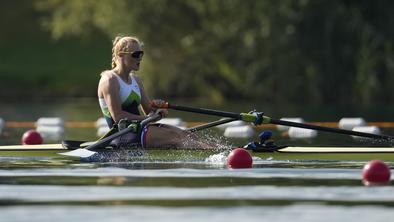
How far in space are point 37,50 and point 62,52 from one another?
5.38ft

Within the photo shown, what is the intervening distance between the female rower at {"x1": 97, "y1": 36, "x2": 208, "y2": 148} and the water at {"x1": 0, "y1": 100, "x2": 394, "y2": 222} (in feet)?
1.07

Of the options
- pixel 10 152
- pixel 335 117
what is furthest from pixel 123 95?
pixel 335 117

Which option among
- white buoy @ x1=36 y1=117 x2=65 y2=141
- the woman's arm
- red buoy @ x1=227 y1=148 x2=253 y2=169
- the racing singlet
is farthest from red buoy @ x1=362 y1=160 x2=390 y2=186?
white buoy @ x1=36 y1=117 x2=65 y2=141

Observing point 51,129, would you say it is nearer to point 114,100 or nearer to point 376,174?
point 114,100

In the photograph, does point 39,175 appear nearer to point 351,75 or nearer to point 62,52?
point 351,75

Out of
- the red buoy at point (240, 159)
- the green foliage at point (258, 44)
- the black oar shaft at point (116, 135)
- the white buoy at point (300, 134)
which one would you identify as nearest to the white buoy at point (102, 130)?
the white buoy at point (300, 134)

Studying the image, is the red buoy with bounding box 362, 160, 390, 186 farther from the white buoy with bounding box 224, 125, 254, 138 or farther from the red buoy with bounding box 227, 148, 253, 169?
the white buoy with bounding box 224, 125, 254, 138

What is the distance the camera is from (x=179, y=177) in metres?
13.3

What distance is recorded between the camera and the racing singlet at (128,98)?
52.2ft

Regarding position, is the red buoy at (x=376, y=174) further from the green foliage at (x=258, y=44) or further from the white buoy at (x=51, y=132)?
the green foliage at (x=258, y=44)

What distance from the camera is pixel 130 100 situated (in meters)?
16.0

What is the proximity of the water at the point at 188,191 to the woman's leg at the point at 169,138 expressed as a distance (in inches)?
8.7

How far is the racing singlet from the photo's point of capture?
1592 centimetres

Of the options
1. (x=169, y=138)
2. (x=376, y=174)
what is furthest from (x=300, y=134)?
(x=376, y=174)
